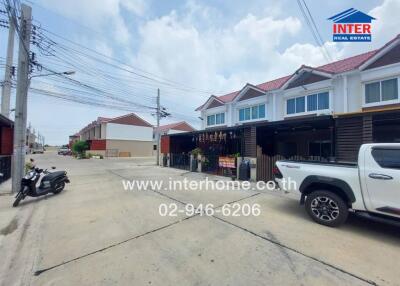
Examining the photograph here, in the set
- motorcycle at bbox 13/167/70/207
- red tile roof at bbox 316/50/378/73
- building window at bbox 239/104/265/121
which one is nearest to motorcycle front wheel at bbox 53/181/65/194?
motorcycle at bbox 13/167/70/207

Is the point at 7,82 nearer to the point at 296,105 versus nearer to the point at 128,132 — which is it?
the point at 296,105

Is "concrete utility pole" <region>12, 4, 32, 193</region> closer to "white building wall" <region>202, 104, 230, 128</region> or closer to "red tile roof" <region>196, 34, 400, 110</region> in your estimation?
"red tile roof" <region>196, 34, 400, 110</region>

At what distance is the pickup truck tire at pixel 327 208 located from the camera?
4.06 m

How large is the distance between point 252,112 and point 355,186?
12622 mm

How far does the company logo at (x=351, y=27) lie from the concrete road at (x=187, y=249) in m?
9.11

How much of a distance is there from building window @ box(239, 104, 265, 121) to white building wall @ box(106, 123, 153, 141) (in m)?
24.1

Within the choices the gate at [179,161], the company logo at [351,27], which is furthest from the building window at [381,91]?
the gate at [179,161]

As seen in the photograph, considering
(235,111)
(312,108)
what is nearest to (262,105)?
(235,111)

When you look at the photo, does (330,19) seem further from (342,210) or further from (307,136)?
(342,210)

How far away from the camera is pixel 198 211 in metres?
5.25

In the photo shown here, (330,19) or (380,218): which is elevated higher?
(330,19)

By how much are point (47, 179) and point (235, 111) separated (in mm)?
13944

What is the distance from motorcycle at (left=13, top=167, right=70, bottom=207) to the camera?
5977 millimetres

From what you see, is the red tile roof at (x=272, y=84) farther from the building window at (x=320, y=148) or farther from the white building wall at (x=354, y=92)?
the building window at (x=320, y=148)
